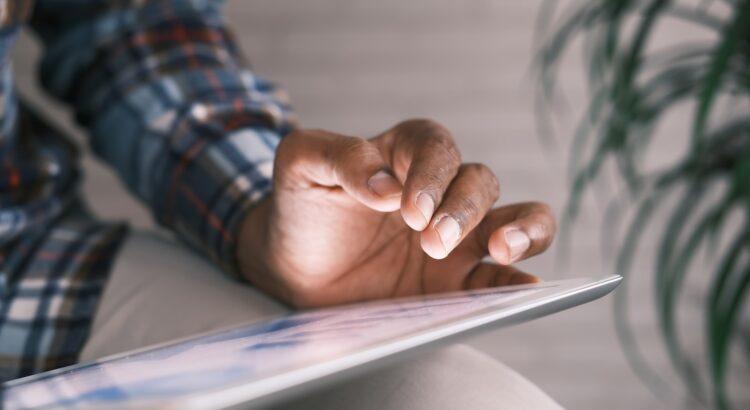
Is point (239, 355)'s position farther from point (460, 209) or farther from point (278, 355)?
point (460, 209)

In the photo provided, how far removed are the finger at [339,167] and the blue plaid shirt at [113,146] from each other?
6.2 inches

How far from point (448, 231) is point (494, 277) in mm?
127

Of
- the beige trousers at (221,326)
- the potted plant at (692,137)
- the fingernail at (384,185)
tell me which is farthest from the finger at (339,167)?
the potted plant at (692,137)

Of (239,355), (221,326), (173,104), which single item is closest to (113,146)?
(173,104)

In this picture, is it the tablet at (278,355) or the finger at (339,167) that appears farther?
the finger at (339,167)

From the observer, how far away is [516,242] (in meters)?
0.53

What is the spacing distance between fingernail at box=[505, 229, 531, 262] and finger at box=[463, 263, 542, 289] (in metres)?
0.03

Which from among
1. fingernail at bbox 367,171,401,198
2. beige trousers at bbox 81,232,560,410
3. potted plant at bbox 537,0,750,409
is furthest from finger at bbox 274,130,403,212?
potted plant at bbox 537,0,750,409

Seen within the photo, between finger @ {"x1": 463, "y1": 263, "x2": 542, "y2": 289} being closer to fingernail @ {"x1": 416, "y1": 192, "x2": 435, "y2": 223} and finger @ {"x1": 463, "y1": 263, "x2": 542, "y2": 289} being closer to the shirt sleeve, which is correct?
fingernail @ {"x1": 416, "y1": 192, "x2": 435, "y2": 223}

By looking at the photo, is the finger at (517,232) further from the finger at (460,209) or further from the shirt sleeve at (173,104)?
the shirt sleeve at (173,104)

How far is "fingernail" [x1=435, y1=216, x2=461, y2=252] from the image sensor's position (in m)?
0.49

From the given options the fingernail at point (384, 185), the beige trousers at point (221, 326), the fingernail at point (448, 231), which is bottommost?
the beige trousers at point (221, 326)

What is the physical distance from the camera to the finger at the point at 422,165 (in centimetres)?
49

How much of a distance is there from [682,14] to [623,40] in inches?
25.7
